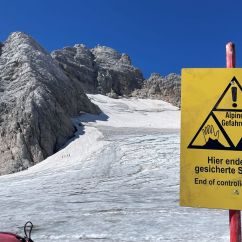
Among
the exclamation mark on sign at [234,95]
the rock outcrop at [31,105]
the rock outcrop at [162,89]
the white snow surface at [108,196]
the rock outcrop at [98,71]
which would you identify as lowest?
the white snow surface at [108,196]

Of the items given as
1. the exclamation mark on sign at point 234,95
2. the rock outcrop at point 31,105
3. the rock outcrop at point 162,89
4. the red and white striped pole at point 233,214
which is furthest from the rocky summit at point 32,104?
the exclamation mark on sign at point 234,95

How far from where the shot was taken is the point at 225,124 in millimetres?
4660

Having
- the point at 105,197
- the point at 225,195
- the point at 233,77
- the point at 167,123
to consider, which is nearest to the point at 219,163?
the point at 225,195

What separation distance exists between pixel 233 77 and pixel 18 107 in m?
30.5

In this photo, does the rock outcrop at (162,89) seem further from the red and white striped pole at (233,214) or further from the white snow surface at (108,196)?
the red and white striped pole at (233,214)

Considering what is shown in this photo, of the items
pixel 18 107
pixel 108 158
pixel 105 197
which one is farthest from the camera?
pixel 18 107

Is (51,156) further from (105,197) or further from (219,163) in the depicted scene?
(219,163)

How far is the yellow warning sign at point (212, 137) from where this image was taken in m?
4.63

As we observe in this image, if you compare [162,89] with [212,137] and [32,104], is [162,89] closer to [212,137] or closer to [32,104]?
[32,104]

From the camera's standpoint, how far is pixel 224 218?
10.6 metres

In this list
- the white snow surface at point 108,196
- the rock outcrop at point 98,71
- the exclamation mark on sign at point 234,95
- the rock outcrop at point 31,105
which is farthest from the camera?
the rock outcrop at point 98,71

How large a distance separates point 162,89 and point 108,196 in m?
54.5

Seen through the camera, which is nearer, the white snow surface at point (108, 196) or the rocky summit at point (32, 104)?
the white snow surface at point (108, 196)

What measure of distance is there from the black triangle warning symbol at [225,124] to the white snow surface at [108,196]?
14.7 feet
